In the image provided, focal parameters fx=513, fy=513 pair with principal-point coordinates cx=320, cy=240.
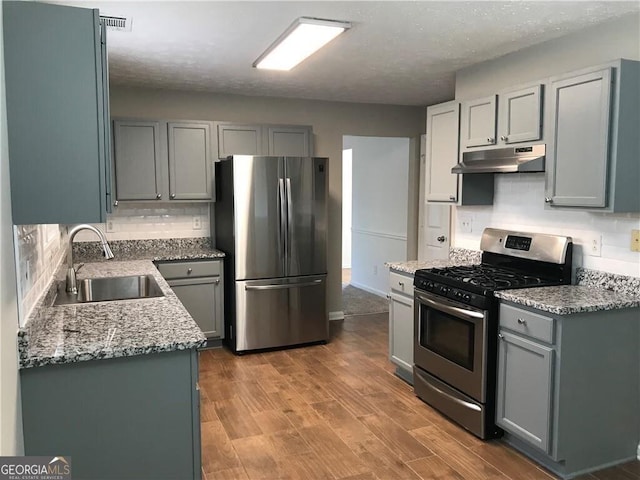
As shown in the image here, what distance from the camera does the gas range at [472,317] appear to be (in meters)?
3.00

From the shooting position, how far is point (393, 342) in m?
4.06

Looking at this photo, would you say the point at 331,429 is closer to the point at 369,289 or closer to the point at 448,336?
the point at 448,336

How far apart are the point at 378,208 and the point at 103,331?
541 cm

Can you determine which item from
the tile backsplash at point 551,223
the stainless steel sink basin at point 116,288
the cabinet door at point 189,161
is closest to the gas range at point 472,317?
the tile backsplash at point 551,223

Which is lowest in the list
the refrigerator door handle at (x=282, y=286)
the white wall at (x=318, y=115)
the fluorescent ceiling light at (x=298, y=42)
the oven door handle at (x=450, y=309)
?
the refrigerator door handle at (x=282, y=286)

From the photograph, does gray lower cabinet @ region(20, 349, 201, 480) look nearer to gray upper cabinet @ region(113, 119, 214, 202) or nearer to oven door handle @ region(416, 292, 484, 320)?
oven door handle @ region(416, 292, 484, 320)

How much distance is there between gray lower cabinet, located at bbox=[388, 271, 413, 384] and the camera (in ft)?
12.5

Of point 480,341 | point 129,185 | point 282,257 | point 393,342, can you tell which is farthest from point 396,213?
point 480,341

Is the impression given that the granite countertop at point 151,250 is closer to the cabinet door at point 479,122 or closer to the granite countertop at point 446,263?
the granite countertop at point 446,263

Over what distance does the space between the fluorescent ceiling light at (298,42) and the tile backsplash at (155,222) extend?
1.88 m

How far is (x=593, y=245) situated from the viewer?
305cm

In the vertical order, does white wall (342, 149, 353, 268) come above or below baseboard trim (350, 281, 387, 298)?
above

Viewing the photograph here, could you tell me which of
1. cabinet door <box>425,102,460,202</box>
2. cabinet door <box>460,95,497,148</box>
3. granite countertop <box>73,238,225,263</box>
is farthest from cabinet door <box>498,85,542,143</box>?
granite countertop <box>73,238,225,263</box>

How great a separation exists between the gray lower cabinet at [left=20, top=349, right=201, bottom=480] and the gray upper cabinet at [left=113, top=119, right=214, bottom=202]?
3.02m
